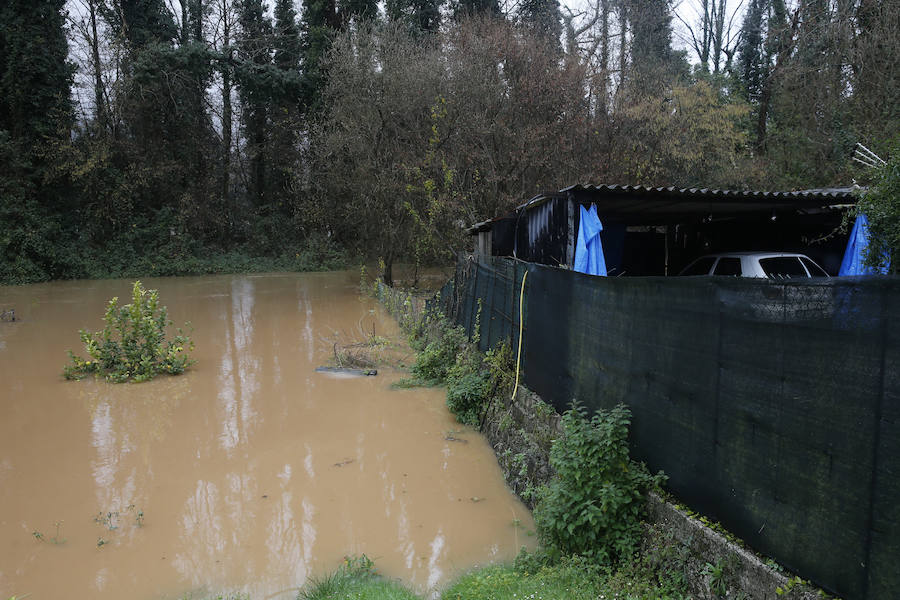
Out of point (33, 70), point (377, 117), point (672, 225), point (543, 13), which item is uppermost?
point (543, 13)

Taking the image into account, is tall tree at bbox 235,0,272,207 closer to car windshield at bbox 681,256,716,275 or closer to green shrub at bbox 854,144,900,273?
car windshield at bbox 681,256,716,275

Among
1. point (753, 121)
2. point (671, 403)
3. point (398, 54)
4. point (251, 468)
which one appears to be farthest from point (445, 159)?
point (753, 121)

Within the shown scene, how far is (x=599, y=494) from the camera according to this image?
424cm

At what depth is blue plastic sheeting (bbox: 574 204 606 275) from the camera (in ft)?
28.9

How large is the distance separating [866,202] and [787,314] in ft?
12.6

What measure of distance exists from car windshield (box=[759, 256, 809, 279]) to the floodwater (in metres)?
5.44

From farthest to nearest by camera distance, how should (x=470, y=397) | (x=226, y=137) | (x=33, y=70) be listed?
1. (x=226, y=137)
2. (x=33, y=70)
3. (x=470, y=397)

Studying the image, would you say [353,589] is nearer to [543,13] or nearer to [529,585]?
[529,585]

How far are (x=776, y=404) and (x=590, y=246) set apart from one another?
19.5 ft

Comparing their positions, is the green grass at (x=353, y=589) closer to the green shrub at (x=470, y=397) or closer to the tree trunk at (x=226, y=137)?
the green shrub at (x=470, y=397)

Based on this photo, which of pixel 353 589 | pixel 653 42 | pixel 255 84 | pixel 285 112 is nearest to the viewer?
pixel 353 589

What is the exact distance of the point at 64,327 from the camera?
53.6ft

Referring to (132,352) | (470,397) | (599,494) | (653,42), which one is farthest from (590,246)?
(653,42)

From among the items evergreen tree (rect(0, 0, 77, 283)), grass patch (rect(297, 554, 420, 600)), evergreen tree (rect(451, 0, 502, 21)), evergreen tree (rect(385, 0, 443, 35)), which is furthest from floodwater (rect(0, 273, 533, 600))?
evergreen tree (rect(451, 0, 502, 21))
